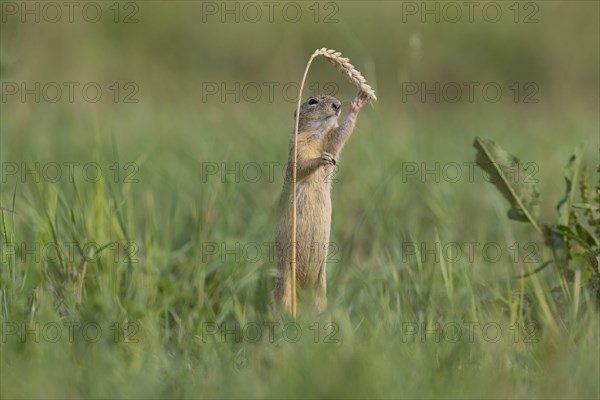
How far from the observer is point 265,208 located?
4988 mm

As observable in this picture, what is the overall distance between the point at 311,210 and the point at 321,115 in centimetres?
35

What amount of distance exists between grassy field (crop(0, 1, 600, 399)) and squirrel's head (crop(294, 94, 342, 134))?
65 cm

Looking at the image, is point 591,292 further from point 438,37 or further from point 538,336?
point 438,37

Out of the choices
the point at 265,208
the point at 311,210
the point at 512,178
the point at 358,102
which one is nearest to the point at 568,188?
the point at 512,178

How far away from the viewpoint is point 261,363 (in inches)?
115

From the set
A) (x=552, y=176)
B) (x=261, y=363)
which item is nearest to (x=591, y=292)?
(x=261, y=363)

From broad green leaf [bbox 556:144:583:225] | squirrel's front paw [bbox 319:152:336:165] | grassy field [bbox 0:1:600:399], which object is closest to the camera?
grassy field [bbox 0:1:600:399]

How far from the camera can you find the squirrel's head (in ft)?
11.2

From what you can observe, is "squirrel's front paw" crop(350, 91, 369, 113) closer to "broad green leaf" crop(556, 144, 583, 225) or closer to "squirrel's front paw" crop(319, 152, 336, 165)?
"squirrel's front paw" crop(319, 152, 336, 165)

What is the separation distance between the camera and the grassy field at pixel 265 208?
2867mm

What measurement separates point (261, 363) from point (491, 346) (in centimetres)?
76

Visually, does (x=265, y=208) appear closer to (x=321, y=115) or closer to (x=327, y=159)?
(x=321, y=115)

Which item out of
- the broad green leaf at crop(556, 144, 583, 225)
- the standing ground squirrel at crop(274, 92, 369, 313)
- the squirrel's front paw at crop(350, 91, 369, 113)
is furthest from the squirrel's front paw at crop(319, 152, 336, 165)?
the broad green leaf at crop(556, 144, 583, 225)

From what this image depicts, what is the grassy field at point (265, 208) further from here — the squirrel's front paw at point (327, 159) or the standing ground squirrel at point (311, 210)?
the squirrel's front paw at point (327, 159)
